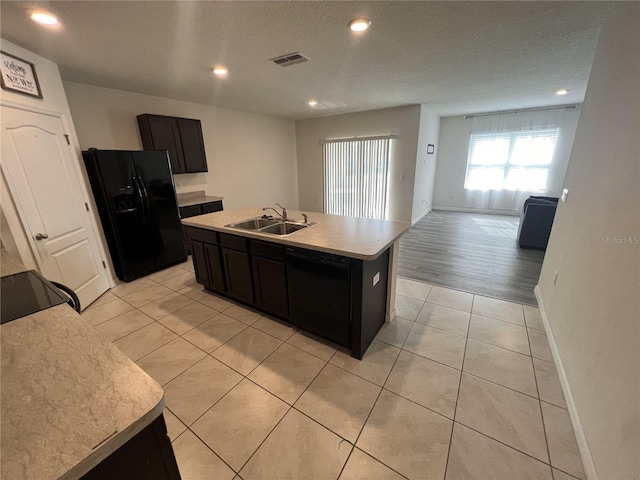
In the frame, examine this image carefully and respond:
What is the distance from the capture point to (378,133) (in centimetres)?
545

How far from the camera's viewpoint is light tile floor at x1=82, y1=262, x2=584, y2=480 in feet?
4.48

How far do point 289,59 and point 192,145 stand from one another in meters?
2.37

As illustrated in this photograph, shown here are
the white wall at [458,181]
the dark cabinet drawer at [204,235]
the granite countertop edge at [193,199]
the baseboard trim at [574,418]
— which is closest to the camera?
the baseboard trim at [574,418]

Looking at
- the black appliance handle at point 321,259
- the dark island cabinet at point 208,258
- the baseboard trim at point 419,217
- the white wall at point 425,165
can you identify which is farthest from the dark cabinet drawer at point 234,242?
the baseboard trim at point 419,217

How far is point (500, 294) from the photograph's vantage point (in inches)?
115

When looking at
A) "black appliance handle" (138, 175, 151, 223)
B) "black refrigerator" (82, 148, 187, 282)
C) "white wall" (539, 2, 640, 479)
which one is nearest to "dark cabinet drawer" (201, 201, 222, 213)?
"black refrigerator" (82, 148, 187, 282)

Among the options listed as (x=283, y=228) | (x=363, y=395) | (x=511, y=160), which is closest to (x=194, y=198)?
(x=283, y=228)

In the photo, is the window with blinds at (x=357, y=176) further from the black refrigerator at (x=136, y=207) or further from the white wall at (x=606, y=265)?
the black refrigerator at (x=136, y=207)

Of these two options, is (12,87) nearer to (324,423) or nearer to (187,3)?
(187,3)

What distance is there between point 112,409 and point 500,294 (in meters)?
3.46

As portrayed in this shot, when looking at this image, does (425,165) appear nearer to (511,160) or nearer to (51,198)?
(511,160)

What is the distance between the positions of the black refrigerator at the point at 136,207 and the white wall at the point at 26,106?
0.29 meters

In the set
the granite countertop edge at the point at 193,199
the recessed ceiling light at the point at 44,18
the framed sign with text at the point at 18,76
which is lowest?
the granite countertop edge at the point at 193,199

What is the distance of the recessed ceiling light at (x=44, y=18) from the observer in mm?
1767
